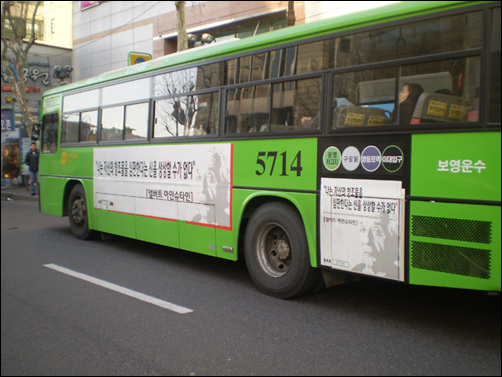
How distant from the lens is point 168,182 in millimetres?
7215

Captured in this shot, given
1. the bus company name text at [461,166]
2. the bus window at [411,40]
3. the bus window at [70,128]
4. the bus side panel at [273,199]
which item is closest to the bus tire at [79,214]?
the bus window at [70,128]

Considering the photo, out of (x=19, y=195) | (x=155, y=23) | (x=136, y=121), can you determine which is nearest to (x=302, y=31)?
(x=136, y=121)

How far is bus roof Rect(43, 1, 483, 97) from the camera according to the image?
4387 millimetres

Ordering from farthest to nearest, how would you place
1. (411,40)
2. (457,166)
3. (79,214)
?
1. (79,214)
2. (411,40)
3. (457,166)

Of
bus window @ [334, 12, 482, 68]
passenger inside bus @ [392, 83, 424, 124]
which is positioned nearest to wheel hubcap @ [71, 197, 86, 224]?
bus window @ [334, 12, 482, 68]

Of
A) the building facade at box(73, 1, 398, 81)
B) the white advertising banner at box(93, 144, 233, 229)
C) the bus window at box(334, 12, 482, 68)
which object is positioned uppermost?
the building facade at box(73, 1, 398, 81)

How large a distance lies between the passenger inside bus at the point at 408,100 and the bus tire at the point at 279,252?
159 centimetres

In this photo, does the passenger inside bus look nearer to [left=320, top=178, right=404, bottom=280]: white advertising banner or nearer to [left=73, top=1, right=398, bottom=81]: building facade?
[left=320, top=178, right=404, bottom=280]: white advertising banner

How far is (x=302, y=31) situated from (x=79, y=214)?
6.25 meters

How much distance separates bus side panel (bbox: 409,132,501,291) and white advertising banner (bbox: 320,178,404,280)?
0.56ft

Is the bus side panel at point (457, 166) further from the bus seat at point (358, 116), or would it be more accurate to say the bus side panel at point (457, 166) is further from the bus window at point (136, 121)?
the bus window at point (136, 121)

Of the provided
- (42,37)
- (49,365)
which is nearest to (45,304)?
(49,365)

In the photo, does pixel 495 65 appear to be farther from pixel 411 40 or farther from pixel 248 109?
pixel 248 109

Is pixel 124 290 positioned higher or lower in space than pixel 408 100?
lower
